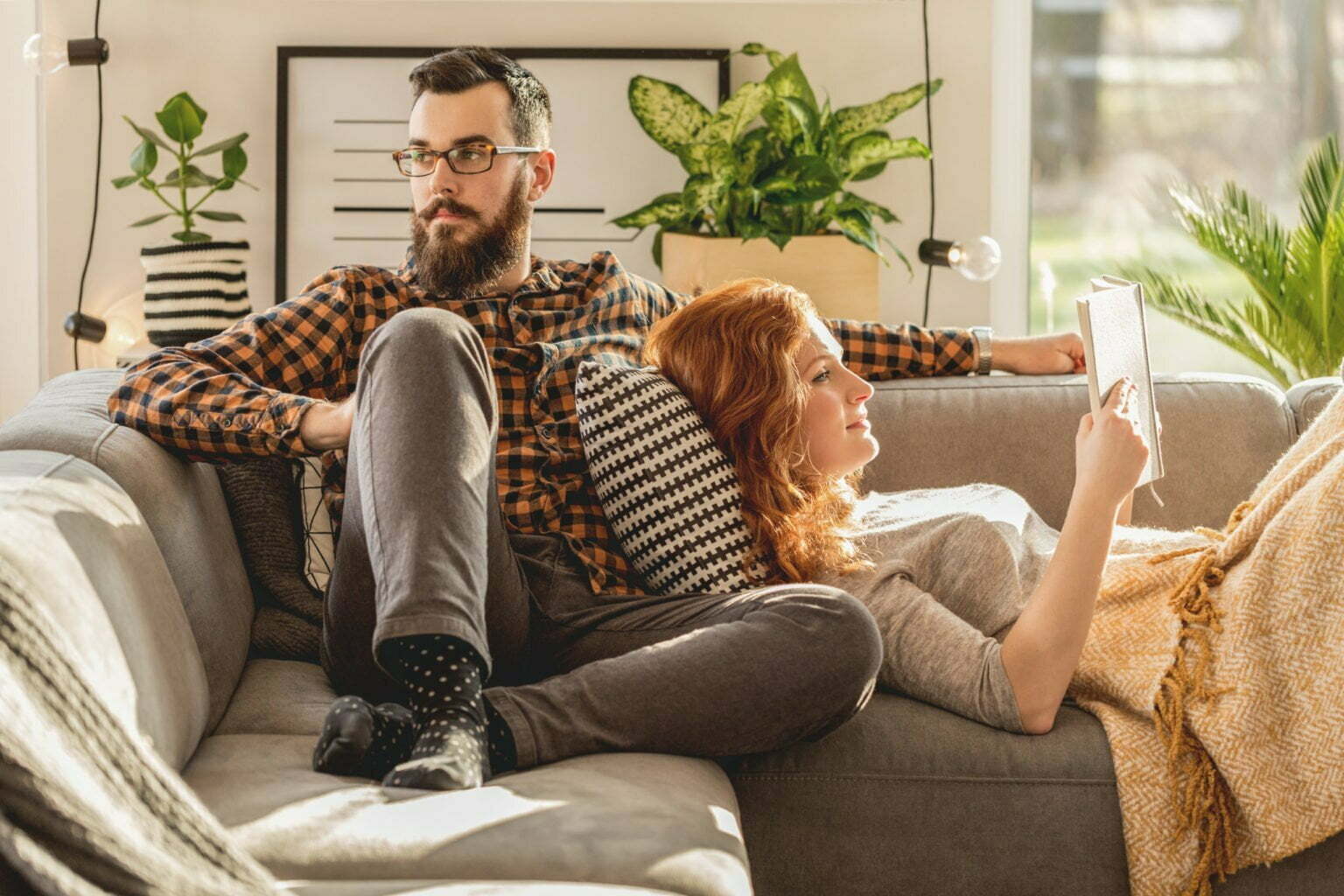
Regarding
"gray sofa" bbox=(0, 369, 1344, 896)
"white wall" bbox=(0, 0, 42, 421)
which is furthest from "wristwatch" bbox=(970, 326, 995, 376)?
"white wall" bbox=(0, 0, 42, 421)

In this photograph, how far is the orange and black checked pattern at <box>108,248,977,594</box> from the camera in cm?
174

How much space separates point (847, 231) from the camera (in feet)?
9.07

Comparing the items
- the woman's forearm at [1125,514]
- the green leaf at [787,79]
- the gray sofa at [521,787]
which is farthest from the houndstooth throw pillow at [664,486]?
the green leaf at [787,79]

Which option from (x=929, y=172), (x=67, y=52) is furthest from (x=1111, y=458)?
(x=67, y=52)

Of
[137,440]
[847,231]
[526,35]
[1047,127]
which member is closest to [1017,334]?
[1047,127]

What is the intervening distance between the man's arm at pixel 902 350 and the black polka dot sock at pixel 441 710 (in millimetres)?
1100

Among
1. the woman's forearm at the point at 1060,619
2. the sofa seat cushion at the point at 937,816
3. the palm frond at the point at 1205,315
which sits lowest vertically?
the sofa seat cushion at the point at 937,816

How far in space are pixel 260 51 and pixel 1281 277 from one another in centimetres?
224

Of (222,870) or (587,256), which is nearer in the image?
(222,870)

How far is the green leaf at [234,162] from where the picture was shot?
2.79 metres

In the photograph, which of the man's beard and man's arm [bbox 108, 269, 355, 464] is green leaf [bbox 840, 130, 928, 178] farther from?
man's arm [bbox 108, 269, 355, 464]

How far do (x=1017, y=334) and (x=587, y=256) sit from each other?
3.42ft

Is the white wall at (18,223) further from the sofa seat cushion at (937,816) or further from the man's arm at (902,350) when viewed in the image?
the sofa seat cushion at (937,816)

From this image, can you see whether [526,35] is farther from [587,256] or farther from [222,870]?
[222,870]
